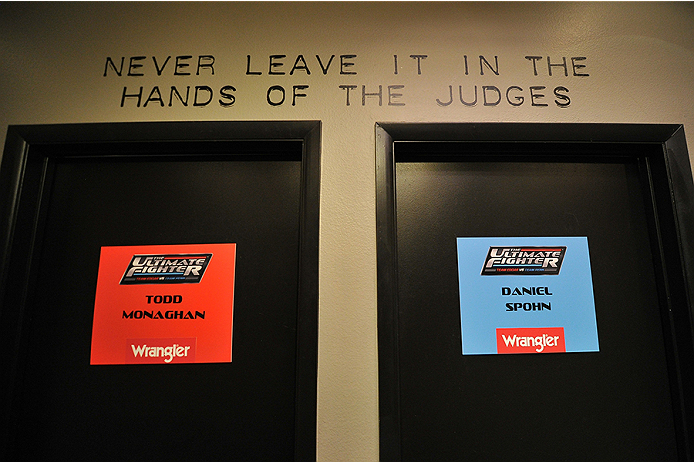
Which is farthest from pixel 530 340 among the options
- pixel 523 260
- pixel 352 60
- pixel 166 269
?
pixel 166 269

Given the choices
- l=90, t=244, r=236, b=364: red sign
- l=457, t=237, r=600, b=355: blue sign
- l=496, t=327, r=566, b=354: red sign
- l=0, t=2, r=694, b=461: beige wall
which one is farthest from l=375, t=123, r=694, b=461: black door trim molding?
l=90, t=244, r=236, b=364: red sign

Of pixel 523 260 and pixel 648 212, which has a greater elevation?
pixel 648 212

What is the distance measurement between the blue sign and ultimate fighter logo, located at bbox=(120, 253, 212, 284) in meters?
0.86

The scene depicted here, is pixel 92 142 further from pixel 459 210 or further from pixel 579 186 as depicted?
pixel 579 186

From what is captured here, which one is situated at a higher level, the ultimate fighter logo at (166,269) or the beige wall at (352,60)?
the beige wall at (352,60)

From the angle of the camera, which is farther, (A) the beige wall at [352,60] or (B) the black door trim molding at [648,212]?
(A) the beige wall at [352,60]

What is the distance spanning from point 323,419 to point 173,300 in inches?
23.9

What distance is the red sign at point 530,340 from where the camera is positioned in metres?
1.34

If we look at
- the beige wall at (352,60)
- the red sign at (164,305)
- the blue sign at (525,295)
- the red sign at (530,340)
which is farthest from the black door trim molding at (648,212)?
the red sign at (164,305)

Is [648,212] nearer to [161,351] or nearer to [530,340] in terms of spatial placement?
[530,340]

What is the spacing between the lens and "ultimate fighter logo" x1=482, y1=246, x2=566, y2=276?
138 centimetres

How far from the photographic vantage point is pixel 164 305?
4.50ft

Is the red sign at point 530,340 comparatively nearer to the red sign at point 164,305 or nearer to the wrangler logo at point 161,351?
the red sign at point 164,305

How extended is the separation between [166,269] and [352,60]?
3.07ft
